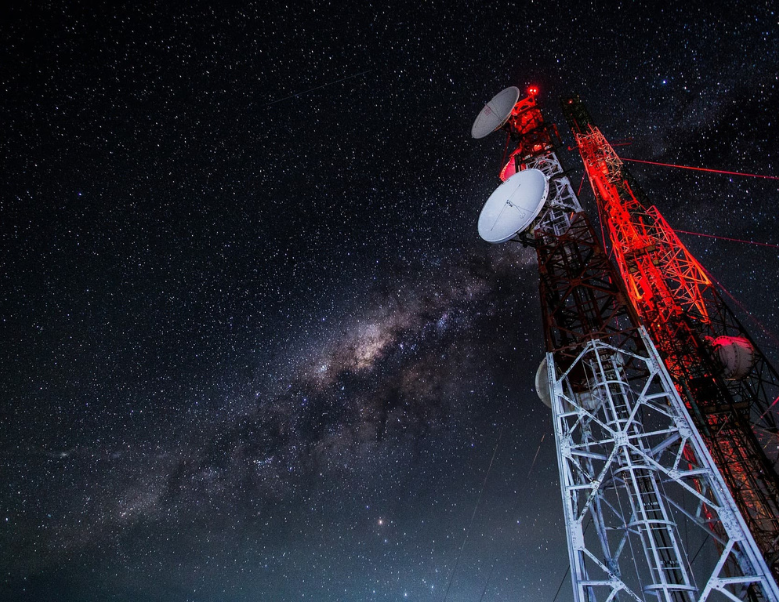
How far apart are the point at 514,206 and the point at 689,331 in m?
16.7

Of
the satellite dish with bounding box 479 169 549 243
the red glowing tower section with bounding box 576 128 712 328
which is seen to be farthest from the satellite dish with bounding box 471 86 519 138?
the red glowing tower section with bounding box 576 128 712 328

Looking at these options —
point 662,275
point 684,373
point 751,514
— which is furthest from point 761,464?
point 662,275

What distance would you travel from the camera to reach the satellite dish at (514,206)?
1314 centimetres

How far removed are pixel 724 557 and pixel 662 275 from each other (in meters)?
21.2

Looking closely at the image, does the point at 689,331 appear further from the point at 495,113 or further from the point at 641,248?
the point at 495,113

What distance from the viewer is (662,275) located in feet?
82.8

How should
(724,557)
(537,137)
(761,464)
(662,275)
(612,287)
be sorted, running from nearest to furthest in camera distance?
(724,557), (612,287), (537,137), (761,464), (662,275)

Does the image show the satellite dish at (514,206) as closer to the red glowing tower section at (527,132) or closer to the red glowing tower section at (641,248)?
the red glowing tower section at (527,132)

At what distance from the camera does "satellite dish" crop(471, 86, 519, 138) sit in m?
17.6

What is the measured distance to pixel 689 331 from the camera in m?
23.2

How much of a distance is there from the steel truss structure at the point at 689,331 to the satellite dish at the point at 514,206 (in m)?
9.82

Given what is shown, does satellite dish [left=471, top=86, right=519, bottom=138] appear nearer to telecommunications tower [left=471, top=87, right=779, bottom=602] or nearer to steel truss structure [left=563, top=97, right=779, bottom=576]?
telecommunications tower [left=471, top=87, right=779, bottom=602]

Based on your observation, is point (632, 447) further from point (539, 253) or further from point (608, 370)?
point (539, 253)

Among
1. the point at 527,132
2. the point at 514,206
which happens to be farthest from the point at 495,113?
the point at 514,206
